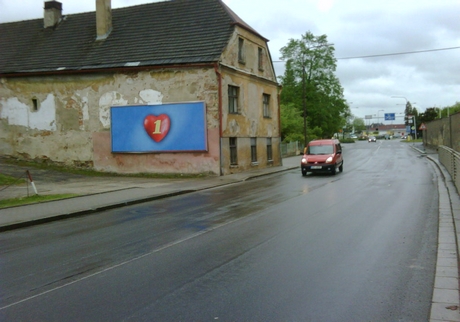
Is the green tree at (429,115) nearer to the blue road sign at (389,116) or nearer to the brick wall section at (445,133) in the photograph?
the blue road sign at (389,116)

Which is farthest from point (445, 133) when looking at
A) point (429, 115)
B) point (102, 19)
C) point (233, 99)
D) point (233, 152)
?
point (429, 115)

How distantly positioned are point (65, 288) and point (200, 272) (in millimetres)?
1755

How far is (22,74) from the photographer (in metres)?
28.3

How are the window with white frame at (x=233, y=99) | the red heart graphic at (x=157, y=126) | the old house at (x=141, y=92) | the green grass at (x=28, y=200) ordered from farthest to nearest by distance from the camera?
1. the window with white frame at (x=233, y=99)
2. the red heart graphic at (x=157, y=126)
3. the old house at (x=141, y=92)
4. the green grass at (x=28, y=200)

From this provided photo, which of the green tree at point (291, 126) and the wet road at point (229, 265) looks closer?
the wet road at point (229, 265)

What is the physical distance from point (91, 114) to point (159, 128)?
14.6 ft

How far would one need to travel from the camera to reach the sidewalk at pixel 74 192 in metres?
12.0

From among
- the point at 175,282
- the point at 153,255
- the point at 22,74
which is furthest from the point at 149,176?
the point at 175,282

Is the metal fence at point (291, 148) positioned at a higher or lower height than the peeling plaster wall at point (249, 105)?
lower

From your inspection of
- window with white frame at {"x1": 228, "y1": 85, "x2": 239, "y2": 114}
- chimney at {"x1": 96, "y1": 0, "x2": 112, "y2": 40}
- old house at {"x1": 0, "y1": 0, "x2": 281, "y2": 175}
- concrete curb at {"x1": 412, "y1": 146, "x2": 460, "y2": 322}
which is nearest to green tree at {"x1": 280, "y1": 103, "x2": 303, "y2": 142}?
old house at {"x1": 0, "y1": 0, "x2": 281, "y2": 175}

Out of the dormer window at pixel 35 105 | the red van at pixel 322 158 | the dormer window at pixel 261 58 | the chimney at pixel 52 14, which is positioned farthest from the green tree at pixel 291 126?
the dormer window at pixel 35 105

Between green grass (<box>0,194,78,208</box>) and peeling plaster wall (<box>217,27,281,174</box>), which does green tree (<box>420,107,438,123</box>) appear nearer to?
peeling plaster wall (<box>217,27,281,174</box>)

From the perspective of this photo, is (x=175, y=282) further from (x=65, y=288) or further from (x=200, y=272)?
(x=65, y=288)

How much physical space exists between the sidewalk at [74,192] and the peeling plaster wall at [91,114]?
2.22m
